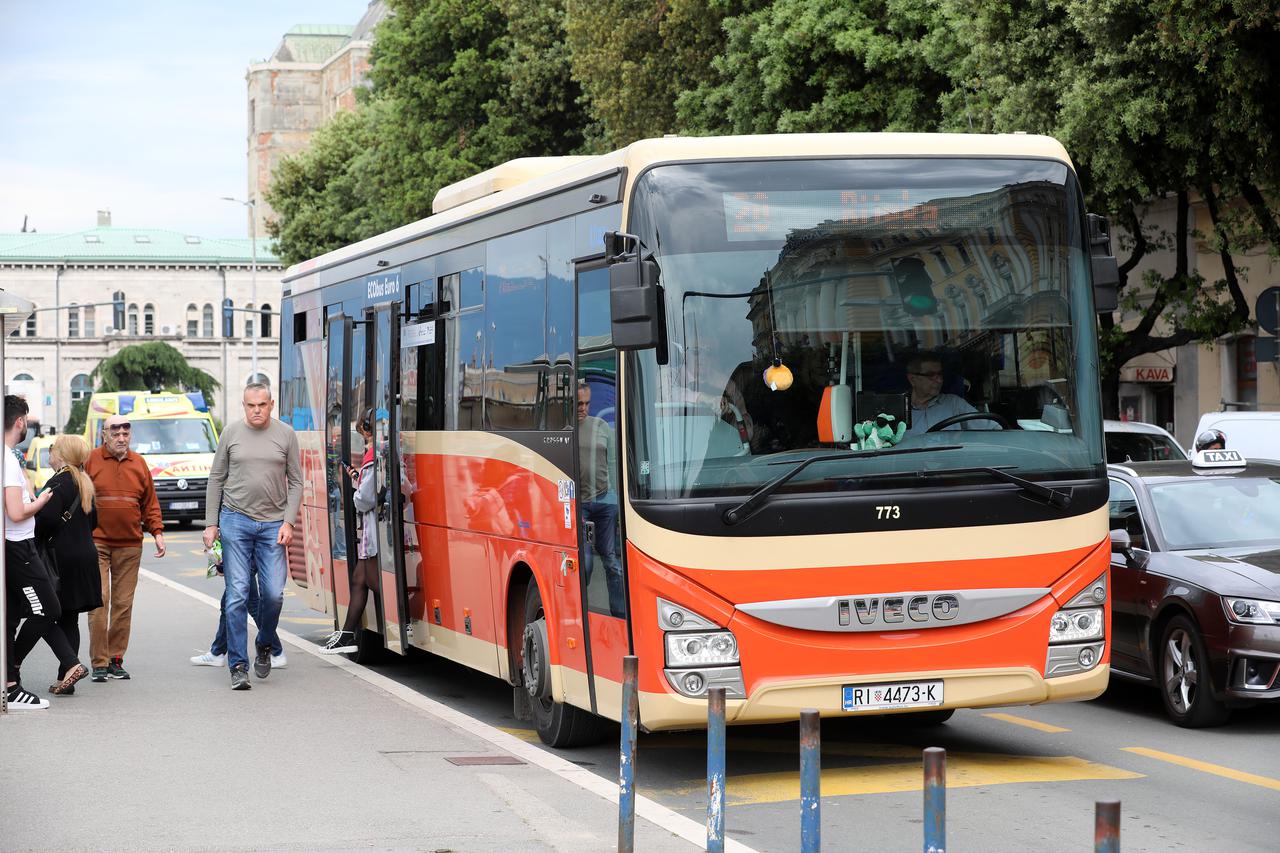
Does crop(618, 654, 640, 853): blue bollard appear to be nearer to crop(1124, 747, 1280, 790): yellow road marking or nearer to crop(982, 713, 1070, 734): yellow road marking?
crop(1124, 747, 1280, 790): yellow road marking

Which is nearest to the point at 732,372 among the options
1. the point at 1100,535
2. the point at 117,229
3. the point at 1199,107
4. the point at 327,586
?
the point at 1100,535

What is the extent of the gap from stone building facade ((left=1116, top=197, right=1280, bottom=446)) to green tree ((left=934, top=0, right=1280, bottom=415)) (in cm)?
510

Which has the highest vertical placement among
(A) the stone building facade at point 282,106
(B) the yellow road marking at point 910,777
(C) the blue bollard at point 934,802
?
(A) the stone building facade at point 282,106

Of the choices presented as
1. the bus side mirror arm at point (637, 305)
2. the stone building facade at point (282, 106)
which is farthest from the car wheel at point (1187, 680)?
the stone building facade at point (282, 106)

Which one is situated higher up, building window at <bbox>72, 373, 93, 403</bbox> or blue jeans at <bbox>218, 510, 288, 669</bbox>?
building window at <bbox>72, 373, 93, 403</bbox>

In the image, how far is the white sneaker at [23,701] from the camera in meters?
11.4

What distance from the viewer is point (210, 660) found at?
46.1 ft

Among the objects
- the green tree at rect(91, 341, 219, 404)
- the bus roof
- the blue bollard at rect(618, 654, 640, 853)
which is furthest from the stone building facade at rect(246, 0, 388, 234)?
the blue bollard at rect(618, 654, 640, 853)

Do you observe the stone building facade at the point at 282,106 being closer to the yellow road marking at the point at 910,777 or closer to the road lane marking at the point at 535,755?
the road lane marking at the point at 535,755

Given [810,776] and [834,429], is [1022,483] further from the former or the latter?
[810,776]

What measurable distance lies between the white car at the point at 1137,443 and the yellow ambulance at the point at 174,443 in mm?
21629

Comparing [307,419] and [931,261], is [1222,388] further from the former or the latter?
[931,261]

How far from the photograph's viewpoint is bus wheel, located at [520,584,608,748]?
10.0 meters

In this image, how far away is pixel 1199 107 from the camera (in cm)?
2003
